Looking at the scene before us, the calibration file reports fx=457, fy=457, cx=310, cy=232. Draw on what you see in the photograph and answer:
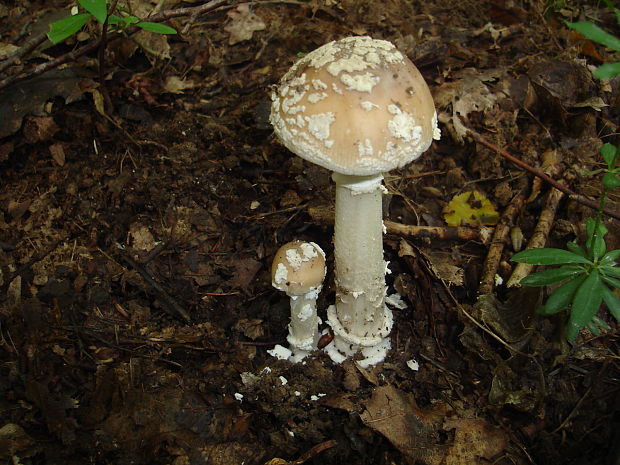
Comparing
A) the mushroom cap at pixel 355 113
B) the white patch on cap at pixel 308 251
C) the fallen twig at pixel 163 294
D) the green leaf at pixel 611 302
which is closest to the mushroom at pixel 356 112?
the mushroom cap at pixel 355 113

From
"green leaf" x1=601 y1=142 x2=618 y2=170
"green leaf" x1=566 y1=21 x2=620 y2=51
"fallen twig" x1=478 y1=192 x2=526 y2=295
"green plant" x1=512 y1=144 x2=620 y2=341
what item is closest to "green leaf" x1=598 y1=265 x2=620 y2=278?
"green plant" x1=512 y1=144 x2=620 y2=341

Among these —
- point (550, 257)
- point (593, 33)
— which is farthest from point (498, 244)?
point (593, 33)

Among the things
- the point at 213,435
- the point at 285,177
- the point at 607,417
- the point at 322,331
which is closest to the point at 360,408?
the point at 322,331

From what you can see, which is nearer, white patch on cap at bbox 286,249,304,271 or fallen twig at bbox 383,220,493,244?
white patch on cap at bbox 286,249,304,271

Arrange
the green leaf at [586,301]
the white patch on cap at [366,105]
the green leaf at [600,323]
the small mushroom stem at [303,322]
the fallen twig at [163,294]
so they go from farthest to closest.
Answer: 1. the fallen twig at [163,294]
2. the small mushroom stem at [303,322]
3. the green leaf at [600,323]
4. the green leaf at [586,301]
5. the white patch on cap at [366,105]

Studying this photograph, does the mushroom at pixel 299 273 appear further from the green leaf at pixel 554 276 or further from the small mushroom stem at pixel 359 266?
the green leaf at pixel 554 276

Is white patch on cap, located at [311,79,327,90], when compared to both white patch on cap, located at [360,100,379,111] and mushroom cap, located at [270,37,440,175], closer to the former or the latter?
mushroom cap, located at [270,37,440,175]
